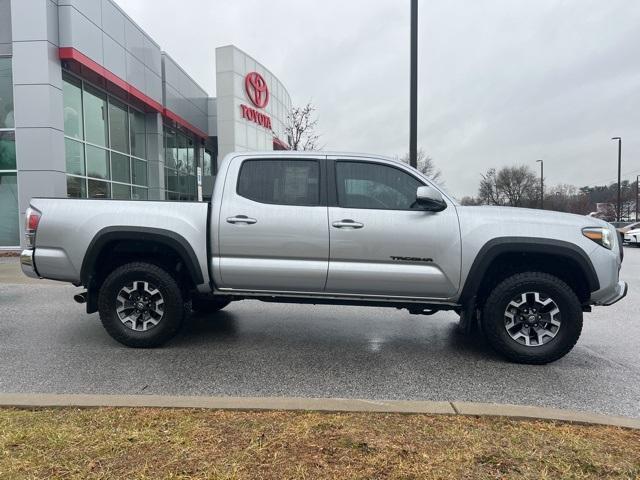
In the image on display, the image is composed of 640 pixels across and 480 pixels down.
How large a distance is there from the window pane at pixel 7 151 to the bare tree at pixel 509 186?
217 feet

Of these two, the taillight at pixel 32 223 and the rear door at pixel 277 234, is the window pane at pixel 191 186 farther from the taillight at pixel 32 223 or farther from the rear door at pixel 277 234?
the rear door at pixel 277 234

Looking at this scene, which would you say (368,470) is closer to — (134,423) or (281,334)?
(134,423)

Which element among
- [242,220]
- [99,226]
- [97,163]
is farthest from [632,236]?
[99,226]

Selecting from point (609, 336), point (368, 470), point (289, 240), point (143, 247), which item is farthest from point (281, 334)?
point (609, 336)

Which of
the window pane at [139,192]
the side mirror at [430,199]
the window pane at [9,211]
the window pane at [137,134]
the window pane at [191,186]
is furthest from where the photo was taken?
the window pane at [191,186]

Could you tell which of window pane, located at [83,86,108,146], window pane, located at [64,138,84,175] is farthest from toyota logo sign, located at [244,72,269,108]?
window pane, located at [64,138,84,175]

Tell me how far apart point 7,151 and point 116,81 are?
160 inches

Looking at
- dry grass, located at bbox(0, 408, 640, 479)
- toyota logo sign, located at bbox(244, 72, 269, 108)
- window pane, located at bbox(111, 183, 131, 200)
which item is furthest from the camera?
toyota logo sign, located at bbox(244, 72, 269, 108)

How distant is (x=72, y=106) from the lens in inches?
578

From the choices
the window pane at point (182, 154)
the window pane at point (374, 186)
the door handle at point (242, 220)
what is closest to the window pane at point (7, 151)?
the window pane at point (182, 154)

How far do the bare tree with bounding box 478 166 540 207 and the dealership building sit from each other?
188 feet

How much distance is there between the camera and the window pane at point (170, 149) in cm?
2176

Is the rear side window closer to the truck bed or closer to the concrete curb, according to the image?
the truck bed

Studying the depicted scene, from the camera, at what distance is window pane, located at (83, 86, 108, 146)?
15.5 m
